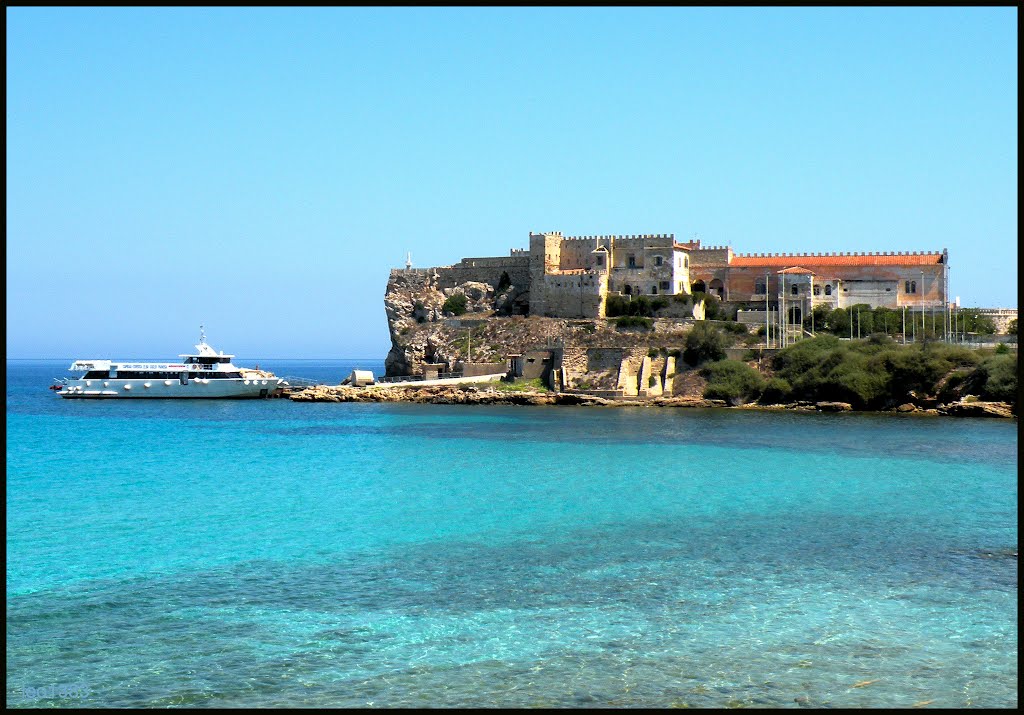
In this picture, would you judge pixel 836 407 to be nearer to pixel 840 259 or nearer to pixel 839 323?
pixel 839 323

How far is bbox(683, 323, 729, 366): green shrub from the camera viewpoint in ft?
156

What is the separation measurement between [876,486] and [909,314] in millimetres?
34633

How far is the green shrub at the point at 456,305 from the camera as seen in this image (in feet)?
196

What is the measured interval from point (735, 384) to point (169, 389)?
2845 centimetres

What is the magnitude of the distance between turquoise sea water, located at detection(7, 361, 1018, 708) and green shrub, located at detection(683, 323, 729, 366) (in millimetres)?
20163

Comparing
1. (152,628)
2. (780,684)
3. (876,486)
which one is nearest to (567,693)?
(780,684)

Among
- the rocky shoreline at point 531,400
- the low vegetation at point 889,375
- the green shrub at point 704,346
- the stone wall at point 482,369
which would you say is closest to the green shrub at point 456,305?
the stone wall at point 482,369

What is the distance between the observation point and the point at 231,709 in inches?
349

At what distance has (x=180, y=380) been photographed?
54.9 m

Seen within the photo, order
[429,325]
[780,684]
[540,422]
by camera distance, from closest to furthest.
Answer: [780,684], [540,422], [429,325]

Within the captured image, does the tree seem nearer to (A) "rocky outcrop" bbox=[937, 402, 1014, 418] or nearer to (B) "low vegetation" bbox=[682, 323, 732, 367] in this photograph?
(B) "low vegetation" bbox=[682, 323, 732, 367]

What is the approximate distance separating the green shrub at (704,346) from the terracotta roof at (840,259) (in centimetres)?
1071

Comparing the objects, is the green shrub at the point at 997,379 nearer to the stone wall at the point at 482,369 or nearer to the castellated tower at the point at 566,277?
the castellated tower at the point at 566,277

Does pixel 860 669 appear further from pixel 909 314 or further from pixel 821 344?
pixel 909 314
